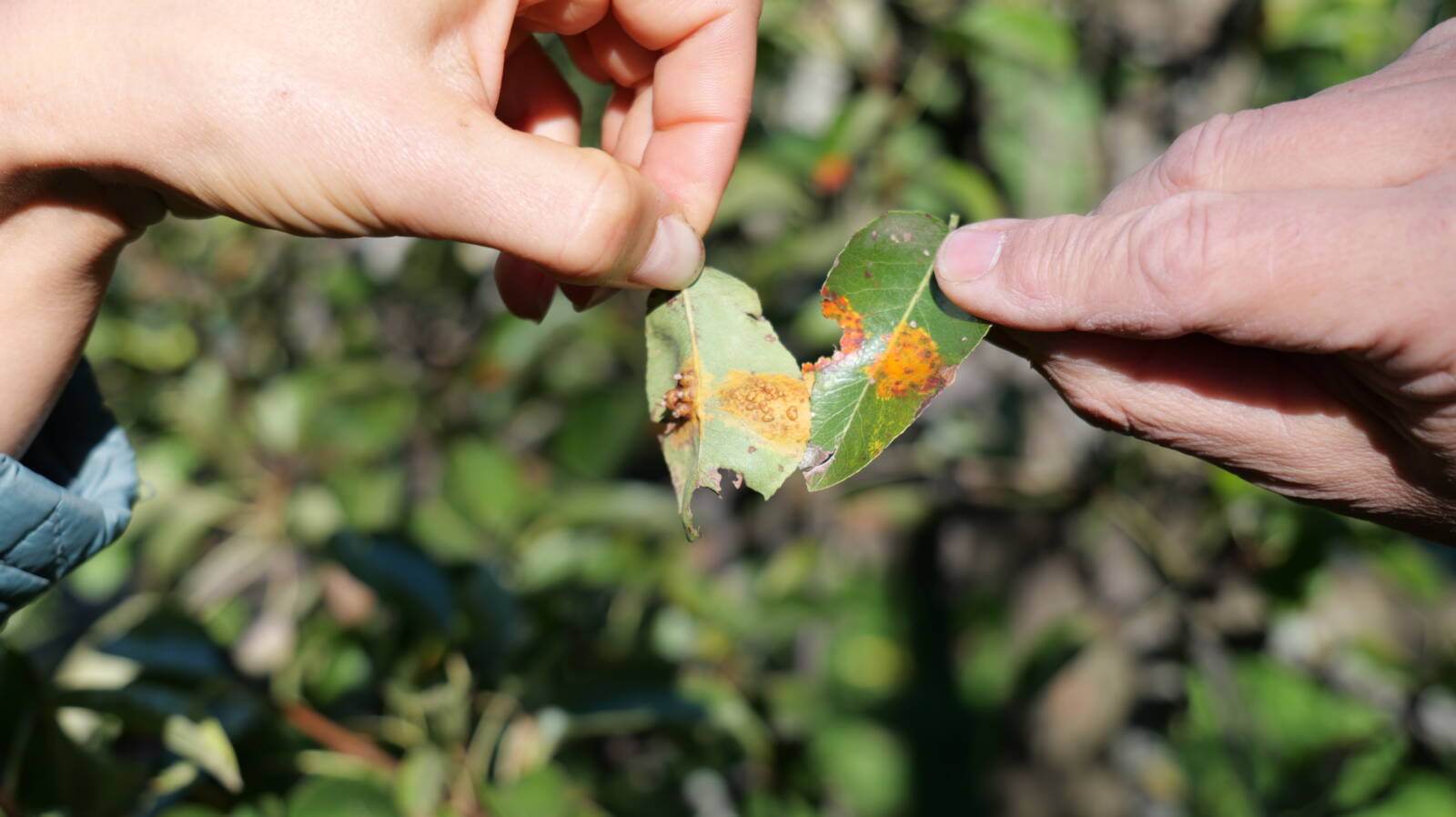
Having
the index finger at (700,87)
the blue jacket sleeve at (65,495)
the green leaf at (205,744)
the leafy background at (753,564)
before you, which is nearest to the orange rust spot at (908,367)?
the index finger at (700,87)

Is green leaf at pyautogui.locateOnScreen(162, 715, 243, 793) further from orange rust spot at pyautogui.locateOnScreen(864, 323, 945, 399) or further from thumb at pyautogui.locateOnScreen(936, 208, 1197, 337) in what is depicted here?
thumb at pyautogui.locateOnScreen(936, 208, 1197, 337)

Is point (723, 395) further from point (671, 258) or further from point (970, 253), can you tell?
point (970, 253)

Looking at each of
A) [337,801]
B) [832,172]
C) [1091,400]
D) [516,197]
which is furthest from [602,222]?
[832,172]

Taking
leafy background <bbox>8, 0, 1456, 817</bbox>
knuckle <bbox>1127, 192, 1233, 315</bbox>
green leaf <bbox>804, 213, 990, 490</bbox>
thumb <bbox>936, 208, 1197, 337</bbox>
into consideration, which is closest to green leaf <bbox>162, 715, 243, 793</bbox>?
leafy background <bbox>8, 0, 1456, 817</bbox>

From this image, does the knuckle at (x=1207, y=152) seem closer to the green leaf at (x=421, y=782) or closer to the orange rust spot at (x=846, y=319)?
the orange rust spot at (x=846, y=319)

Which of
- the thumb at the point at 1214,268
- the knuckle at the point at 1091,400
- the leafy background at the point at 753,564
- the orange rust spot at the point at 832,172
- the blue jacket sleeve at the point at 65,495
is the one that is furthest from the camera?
the orange rust spot at the point at 832,172

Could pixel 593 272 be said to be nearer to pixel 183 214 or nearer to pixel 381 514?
Result: pixel 183 214

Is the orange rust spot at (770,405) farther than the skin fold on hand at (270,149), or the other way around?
the orange rust spot at (770,405)
